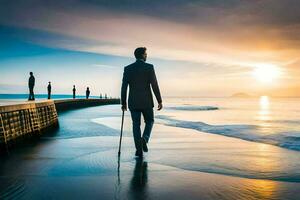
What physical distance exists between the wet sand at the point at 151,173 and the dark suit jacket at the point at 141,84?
118 cm

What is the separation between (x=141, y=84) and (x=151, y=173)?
7.89 feet

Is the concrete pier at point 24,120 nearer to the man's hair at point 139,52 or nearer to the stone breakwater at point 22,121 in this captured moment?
the stone breakwater at point 22,121

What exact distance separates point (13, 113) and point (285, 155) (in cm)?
718

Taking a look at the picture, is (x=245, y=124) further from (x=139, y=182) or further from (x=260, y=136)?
(x=139, y=182)

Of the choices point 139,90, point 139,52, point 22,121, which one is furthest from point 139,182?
point 22,121

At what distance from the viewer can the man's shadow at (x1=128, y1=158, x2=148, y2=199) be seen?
4706 mm

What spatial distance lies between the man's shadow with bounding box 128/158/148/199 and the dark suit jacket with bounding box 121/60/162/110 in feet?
4.42

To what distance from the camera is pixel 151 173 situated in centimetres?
612

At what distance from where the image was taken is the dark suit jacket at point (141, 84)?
25.8 ft

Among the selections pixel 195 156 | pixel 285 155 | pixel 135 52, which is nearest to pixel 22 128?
pixel 135 52

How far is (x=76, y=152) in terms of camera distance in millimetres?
8664

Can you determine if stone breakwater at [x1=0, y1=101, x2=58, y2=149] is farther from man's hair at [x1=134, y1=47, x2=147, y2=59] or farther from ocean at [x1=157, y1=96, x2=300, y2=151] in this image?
ocean at [x1=157, y1=96, x2=300, y2=151]

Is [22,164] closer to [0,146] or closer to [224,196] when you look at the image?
[0,146]

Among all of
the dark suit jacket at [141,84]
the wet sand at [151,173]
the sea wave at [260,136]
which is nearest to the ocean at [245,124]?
the sea wave at [260,136]
